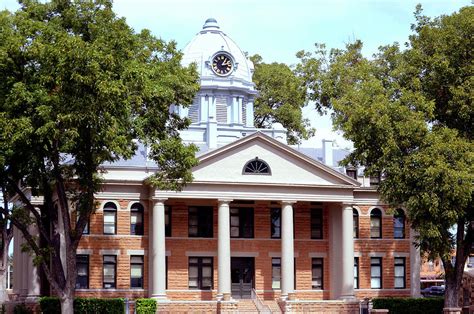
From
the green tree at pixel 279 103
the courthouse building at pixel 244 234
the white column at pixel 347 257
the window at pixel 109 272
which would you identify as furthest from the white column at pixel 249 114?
the window at pixel 109 272

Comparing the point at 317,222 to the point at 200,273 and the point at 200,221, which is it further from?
the point at 200,273

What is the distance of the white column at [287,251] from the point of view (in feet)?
194

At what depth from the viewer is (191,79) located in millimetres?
47812

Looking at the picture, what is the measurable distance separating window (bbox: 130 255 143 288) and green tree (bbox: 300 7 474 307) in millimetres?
14679

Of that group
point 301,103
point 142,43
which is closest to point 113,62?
point 142,43

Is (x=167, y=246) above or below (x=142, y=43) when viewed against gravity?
below

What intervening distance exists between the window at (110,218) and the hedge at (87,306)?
5.51 meters

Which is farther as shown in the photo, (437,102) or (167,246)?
(167,246)

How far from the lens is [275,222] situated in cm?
6347

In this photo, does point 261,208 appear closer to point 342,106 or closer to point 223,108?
point 223,108

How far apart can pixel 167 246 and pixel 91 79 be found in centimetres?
2135

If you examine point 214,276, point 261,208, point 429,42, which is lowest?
point 214,276

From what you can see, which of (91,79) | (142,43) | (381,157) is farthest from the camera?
(381,157)

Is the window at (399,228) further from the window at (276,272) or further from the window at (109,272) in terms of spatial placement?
the window at (109,272)
